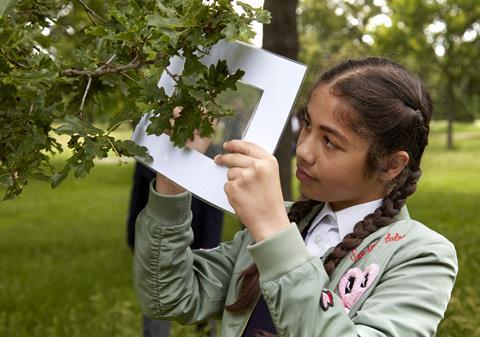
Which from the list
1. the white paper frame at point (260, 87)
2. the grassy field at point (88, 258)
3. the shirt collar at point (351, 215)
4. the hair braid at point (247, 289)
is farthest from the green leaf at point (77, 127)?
the grassy field at point (88, 258)

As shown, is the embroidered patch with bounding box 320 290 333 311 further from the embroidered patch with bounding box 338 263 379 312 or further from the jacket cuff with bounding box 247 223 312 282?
the embroidered patch with bounding box 338 263 379 312

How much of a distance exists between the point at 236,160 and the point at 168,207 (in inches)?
14.8

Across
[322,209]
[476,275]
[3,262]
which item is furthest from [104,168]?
[322,209]

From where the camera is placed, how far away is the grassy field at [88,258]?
5520 mm

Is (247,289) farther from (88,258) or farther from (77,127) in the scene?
(88,258)

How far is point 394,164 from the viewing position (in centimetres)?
197

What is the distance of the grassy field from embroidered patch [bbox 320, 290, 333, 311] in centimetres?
192

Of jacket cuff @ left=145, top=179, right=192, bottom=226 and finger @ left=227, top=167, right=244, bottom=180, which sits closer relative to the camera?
finger @ left=227, top=167, right=244, bottom=180

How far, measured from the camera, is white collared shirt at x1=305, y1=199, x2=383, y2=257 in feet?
6.54

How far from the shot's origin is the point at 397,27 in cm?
2431

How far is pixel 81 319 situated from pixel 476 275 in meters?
3.08

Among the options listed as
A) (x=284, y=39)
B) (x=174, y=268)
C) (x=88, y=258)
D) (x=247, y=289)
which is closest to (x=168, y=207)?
(x=174, y=268)

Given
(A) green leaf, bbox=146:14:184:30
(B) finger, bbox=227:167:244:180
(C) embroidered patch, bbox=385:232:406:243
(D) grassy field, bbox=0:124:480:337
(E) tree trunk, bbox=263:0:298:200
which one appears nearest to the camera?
(A) green leaf, bbox=146:14:184:30

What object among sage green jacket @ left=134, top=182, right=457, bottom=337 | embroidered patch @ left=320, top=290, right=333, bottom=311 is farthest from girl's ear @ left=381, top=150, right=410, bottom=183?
embroidered patch @ left=320, top=290, right=333, bottom=311
